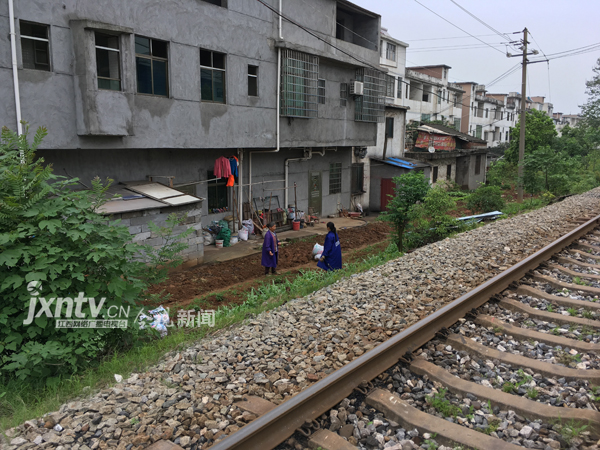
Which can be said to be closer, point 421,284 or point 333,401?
point 333,401

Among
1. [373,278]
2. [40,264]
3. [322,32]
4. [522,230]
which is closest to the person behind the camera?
[40,264]

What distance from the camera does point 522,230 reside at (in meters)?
10.5

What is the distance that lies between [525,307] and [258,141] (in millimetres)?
11587

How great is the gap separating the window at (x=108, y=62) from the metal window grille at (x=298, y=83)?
253 inches

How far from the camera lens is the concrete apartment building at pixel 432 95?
40438 mm

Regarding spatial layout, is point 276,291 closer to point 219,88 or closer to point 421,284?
point 421,284

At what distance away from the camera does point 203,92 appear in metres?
13.9

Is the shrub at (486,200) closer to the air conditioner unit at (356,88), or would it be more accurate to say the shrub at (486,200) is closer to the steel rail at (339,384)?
the air conditioner unit at (356,88)

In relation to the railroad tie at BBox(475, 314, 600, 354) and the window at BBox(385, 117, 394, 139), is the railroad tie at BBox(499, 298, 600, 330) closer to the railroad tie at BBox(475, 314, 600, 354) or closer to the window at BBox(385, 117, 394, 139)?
the railroad tie at BBox(475, 314, 600, 354)

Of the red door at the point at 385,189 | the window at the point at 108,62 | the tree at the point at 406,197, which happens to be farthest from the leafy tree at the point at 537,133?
the window at the point at 108,62

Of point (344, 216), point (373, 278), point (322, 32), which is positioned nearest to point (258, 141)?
point (322, 32)

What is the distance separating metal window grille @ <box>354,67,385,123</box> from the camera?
67.9 feet

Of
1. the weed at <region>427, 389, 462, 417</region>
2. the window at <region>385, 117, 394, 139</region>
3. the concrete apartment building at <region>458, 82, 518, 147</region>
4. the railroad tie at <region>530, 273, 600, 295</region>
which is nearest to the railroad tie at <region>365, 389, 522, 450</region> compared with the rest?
the weed at <region>427, 389, 462, 417</region>

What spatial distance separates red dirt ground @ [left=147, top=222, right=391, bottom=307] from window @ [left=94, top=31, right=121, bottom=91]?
5.01 m
